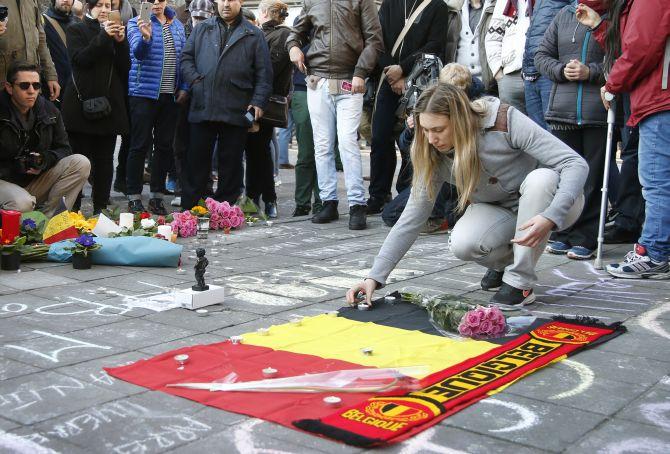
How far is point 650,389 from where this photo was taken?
325cm

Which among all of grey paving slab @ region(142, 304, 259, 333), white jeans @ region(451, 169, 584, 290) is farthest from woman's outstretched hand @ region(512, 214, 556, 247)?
grey paving slab @ region(142, 304, 259, 333)

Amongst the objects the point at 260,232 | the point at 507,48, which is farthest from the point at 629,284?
the point at 260,232

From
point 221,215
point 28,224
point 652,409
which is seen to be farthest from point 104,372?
point 221,215

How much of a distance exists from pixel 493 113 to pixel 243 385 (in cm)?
209

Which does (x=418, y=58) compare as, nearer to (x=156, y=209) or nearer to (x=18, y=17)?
(x=156, y=209)

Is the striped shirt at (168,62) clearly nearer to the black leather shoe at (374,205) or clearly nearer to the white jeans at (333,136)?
the white jeans at (333,136)

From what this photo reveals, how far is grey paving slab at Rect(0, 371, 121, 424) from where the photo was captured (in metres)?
2.92

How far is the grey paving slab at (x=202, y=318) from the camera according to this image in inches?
162

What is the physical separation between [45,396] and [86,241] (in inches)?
97.8

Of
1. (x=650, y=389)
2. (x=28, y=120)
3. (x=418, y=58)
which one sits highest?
(x=418, y=58)

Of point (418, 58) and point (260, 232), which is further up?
point (418, 58)

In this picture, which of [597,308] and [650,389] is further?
[597,308]

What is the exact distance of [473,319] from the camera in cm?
384

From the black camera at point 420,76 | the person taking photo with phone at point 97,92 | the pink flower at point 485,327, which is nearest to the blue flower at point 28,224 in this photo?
the person taking photo with phone at point 97,92
